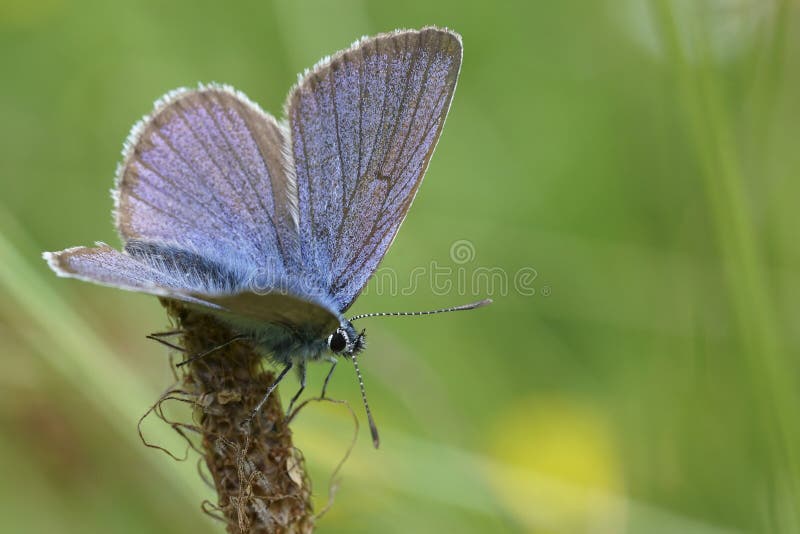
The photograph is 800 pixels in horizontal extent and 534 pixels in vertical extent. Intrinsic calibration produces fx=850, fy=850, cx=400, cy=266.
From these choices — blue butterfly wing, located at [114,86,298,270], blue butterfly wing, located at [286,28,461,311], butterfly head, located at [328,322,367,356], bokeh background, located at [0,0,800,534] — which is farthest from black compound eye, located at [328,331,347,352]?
bokeh background, located at [0,0,800,534]

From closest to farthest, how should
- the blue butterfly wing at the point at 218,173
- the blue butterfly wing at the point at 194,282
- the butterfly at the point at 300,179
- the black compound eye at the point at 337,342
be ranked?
the blue butterfly wing at the point at 194,282 < the black compound eye at the point at 337,342 < the butterfly at the point at 300,179 < the blue butterfly wing at the point at 218,173

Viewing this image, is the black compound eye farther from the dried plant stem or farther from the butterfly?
the dried plant stem

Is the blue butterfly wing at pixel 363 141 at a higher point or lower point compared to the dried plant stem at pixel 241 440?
higher

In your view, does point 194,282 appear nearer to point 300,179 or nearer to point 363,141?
point 300,179

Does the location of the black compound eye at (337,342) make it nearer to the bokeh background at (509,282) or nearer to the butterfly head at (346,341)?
the butterfly head at (346,341)

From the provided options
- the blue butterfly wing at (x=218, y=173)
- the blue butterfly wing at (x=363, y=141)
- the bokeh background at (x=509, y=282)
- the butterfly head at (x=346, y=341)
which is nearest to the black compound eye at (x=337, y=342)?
the butterfly head at (x=346, y=341)

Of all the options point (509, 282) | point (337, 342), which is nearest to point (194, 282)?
point (337, 342)

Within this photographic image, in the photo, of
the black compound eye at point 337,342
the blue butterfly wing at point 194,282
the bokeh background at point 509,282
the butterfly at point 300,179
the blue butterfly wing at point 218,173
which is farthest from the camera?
the blue butterfly wing at point 218,173

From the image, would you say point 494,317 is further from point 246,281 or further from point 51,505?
point 51,505
